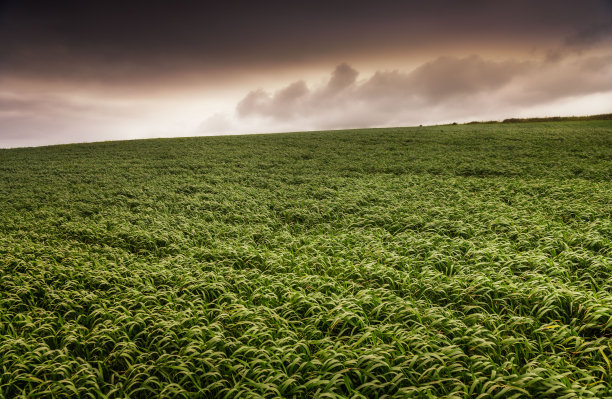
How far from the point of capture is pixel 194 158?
2694cm

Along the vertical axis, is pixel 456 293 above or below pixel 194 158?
below

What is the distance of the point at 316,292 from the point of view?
5.99m

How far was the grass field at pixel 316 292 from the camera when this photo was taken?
3.92 metres

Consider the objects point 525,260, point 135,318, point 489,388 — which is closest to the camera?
point 489,388

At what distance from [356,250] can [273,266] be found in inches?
95.1

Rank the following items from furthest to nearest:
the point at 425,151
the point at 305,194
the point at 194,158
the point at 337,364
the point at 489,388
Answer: the point at 194,158 → the point at 425,151 → the point at 305,194 → the point at 337,364 → the point at 489,388

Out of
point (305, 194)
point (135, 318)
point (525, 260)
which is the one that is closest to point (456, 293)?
point (525, 260)

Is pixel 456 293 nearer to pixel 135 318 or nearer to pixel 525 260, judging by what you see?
pixel 525 260

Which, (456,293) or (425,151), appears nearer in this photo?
(456,293)

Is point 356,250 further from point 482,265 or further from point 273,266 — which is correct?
point 482,265

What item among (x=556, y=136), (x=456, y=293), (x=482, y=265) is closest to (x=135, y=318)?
(x=456, y=293)

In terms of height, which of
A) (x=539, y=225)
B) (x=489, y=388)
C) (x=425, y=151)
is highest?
(x=425, y=151)

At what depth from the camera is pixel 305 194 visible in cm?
1500

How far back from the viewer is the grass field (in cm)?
392
